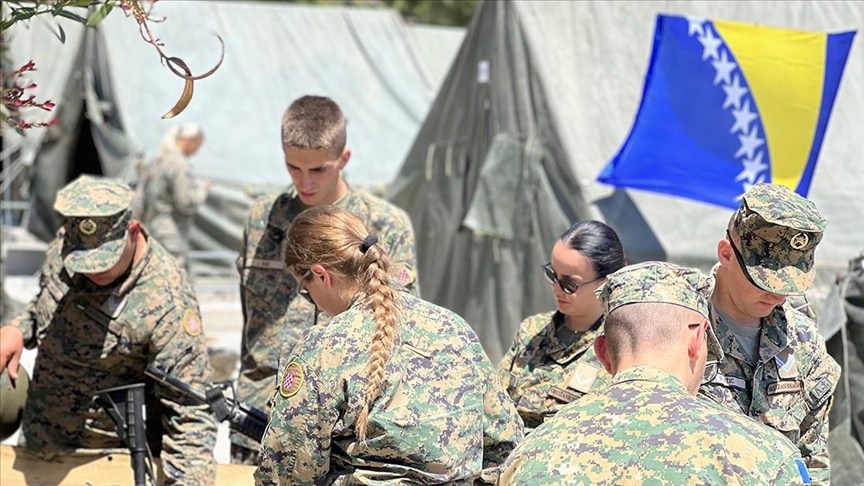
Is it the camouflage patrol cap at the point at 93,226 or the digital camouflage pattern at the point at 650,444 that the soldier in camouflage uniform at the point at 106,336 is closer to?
the camouflage patrol cap at the point at 93,226

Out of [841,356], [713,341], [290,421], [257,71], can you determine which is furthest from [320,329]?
[257,71]

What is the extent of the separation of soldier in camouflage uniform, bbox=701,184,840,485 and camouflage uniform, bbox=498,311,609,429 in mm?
423

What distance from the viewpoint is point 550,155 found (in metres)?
7.01

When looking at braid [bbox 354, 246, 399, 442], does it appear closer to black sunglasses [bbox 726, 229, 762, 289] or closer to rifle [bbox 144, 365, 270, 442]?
rifle [bbox 144, 365, 270, 442]

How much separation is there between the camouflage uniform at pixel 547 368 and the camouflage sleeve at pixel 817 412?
574 mm

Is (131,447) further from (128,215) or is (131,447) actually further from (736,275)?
(736,275)

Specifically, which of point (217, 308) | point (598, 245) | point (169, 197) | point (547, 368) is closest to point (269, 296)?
point (547, 368)

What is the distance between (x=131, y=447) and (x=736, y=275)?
192 cm

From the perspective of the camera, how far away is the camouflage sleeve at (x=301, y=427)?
253 centimetres

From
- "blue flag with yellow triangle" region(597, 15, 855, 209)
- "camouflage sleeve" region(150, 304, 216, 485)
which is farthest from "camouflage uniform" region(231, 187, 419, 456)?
"blue flag with yellow triangle" region(597, 15, 855, 209)

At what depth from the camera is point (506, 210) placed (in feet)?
23.9

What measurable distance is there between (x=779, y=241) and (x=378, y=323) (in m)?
1.07

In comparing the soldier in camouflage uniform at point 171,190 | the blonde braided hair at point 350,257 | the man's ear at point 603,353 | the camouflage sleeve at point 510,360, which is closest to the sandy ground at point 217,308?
the soldier in camouflage uniform at point 171,190

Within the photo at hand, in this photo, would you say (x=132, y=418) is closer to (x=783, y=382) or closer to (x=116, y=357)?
(x=116, y=357)
